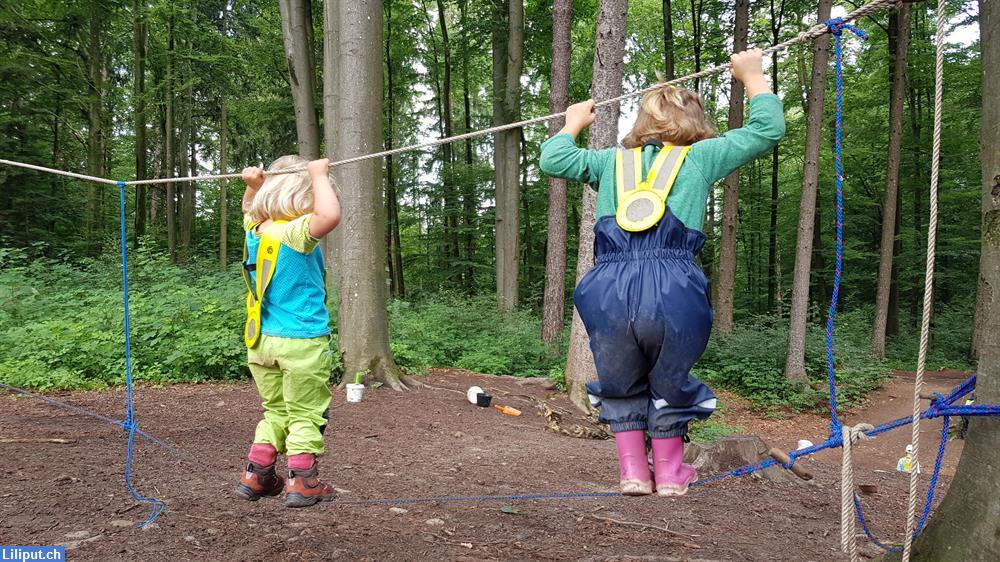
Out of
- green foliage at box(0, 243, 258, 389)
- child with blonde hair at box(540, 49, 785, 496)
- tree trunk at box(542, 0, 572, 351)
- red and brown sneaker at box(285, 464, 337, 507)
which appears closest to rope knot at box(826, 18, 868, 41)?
child with blonde hair at box(540, 49, 785, 496)

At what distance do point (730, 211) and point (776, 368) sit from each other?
3.48 meters

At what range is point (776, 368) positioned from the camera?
11.9 m

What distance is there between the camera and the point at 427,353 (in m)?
9.74

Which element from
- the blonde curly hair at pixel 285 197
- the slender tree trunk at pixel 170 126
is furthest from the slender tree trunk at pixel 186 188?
the blonde curly hair at pixel 285 197

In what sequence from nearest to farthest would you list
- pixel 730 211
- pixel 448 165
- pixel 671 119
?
pixel 671 119
pixel 730 211
pixel 448 165

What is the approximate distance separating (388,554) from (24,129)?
1632 centimetres

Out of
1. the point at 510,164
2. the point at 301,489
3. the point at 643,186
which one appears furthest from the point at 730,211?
the point at 301,489

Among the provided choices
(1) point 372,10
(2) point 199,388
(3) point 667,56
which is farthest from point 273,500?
(3) point 667,56

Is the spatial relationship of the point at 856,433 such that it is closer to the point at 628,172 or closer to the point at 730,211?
the point at 628,172

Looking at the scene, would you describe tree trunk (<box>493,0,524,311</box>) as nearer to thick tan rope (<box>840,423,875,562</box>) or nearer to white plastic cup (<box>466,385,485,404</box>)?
white plastic cup (<box>466,385,485,404</box>)

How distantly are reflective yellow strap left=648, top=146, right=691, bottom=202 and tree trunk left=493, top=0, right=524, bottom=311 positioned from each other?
1182 centimetres

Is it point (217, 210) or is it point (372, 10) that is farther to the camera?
point (217, 210)

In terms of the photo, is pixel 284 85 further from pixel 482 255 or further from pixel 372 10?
pixel 372 10

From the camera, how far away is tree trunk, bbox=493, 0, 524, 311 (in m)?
14.1
